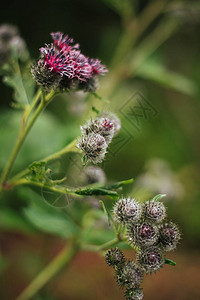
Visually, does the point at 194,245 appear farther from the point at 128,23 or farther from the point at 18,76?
the point at 18,76

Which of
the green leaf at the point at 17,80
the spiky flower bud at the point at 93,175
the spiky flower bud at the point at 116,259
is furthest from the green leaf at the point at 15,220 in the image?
the spiky flower bud at the point at 116,259

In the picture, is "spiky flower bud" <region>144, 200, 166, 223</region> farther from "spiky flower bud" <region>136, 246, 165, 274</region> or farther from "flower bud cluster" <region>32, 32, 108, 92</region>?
"flower bud cluster" <region>32, 32, 108, 92</region>

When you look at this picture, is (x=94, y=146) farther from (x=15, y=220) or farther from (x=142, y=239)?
(x=15, y=220)

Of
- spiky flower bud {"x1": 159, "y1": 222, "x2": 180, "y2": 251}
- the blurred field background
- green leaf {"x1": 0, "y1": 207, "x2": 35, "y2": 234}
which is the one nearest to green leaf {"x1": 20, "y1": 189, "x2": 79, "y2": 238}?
the blurred field background

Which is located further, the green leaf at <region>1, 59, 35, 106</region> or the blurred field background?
the blurred field background

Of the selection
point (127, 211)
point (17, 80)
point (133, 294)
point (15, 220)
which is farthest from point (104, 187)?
point (15, 220)

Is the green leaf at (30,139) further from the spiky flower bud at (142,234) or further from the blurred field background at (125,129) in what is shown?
the spiky flower bud at (142,234)

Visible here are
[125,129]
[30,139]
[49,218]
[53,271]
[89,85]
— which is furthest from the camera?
[30,139]
